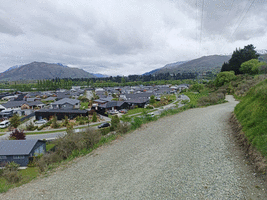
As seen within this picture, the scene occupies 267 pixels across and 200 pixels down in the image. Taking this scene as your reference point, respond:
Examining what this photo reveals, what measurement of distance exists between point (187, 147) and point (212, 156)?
1353 millimetres

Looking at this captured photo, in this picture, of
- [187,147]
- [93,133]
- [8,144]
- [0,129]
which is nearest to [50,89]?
[0,129]

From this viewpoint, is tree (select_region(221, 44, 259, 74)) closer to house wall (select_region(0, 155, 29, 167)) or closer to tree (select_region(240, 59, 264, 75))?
tree (select_region(240, 59, 264, 75))

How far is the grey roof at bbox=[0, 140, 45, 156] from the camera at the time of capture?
1515 cm

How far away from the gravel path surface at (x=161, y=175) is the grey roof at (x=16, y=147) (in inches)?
471

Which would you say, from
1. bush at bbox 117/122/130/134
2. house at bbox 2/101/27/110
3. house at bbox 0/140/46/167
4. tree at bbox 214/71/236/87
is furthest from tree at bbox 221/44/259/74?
house at bbox 2/101/27/110

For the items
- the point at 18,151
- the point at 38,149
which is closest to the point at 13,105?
the point at 38,149

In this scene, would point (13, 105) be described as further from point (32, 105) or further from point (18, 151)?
point (18, 151)

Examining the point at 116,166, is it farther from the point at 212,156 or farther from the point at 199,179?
the point at 212,156

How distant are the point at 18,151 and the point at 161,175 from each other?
56.4 feet

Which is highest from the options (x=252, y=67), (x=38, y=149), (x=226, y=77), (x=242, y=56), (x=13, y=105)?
(x=242, y=56)

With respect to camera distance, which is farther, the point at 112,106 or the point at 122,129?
the point at 112,106

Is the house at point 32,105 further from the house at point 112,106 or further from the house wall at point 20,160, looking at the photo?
the house wall at point 20,160

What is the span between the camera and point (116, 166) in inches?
Result: 257

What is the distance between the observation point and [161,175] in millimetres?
5215
